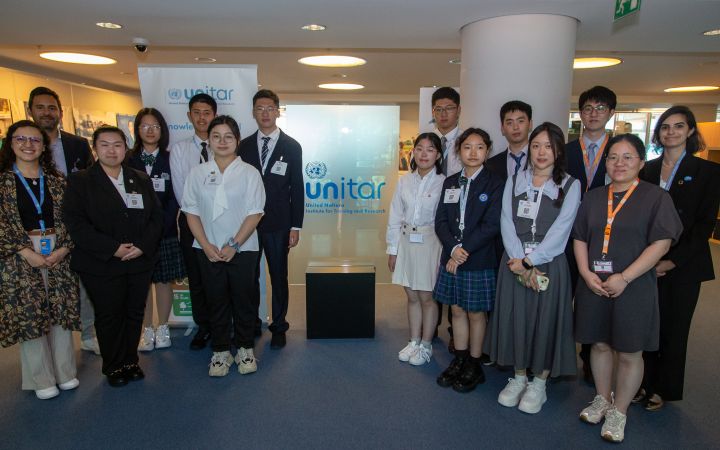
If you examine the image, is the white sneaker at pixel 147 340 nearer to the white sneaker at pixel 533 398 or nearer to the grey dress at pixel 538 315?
the grey dress at pixel 538 315

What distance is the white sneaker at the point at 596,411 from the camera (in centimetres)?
254

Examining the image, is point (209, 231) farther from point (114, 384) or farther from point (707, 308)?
point (707, 308)

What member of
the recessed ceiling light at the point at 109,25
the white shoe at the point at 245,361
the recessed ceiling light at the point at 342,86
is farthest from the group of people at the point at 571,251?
the recessed ceiling light at the point at 342,86

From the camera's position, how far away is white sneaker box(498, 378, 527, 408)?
275 centimetres

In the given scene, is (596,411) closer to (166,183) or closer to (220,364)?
(220,364)

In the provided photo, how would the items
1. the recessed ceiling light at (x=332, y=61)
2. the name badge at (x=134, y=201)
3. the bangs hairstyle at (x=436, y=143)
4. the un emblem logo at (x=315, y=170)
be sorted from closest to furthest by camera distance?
the name badge at (x=134, y=201)
the bangs hairstyle at (x=436, y=143)
the un emblem logo at (x=315, y=170)
the recessed ceiling light at (x=332, y=61)

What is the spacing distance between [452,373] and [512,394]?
1.32ft

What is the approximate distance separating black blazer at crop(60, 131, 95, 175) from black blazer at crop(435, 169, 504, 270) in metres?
2.88

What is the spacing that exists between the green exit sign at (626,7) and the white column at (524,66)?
590 mm

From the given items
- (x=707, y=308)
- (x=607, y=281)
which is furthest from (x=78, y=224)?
(x=707, y=308)

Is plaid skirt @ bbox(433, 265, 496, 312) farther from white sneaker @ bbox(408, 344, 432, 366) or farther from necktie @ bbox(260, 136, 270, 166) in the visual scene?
necktie @ bbox(260, 136, 270, 166)

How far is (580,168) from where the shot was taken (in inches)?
113

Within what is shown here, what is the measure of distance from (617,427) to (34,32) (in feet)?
17.9

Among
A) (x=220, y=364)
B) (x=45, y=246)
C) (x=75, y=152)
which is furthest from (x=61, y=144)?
(x=220, y=364)
